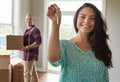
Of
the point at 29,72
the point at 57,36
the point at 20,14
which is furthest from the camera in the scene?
the point at 20,14

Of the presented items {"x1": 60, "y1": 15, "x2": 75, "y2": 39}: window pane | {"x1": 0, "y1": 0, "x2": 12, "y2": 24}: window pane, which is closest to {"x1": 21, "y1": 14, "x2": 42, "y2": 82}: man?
{"x1": 0, "y1": 0, "x2": 12, "y2": 24}: window pane

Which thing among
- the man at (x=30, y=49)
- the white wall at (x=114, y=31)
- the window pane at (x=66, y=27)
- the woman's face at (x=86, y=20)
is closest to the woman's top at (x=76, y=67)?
the woman's face at (x=86, y=20)

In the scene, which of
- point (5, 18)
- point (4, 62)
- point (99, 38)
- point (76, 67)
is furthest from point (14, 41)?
point (76, 67)

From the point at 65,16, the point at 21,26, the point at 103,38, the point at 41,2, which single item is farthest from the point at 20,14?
the point at 103,38

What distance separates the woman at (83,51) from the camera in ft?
3.67

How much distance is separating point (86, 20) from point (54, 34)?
0.23 m

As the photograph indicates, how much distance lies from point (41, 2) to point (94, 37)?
18.0ft

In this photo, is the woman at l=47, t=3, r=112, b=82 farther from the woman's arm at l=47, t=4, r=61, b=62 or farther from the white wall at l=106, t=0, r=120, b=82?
the white wall at l=106, t=0, r=120, b=82

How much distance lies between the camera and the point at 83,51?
1.23 meters

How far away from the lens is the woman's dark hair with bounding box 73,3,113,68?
1253 mm

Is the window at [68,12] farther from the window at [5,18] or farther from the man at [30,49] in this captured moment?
the man at [30,49]

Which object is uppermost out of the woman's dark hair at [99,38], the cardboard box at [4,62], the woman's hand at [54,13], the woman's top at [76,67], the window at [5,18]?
the window at [5,18]

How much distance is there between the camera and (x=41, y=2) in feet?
21.7

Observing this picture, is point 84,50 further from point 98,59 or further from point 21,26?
point 21,26
